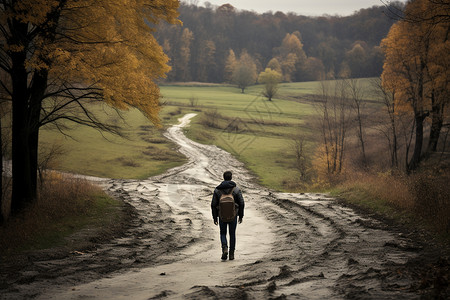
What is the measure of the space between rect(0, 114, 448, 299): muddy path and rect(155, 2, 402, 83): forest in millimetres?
106849

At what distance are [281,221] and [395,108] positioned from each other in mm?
17603

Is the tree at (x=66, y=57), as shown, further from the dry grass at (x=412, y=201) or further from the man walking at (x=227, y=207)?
the dry grass at (x=412, y=201)

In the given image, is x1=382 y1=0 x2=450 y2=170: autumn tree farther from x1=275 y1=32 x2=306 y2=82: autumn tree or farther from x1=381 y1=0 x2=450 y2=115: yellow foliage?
x1=275 y1=32 x2=306 y2=82: autumn tree

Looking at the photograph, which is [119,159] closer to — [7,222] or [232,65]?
[7,222]

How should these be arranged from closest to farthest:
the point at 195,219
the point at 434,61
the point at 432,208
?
the point at 432,208
the point at 195,219
the point at 434,61

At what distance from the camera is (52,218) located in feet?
41.3

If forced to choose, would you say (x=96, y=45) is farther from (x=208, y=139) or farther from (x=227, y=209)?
(x=208, y=139)

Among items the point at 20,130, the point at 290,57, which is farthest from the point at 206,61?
the point at 20,130

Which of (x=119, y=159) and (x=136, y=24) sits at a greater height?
(x=136, y=24)

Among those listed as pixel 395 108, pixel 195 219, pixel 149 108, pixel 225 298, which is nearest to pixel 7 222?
pixel 149 108

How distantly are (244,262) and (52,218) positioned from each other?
6.88m

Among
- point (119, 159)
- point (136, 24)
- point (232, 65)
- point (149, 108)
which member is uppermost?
point (232, 65)

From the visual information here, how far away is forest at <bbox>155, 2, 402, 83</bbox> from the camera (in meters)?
132

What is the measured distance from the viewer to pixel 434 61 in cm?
2592
